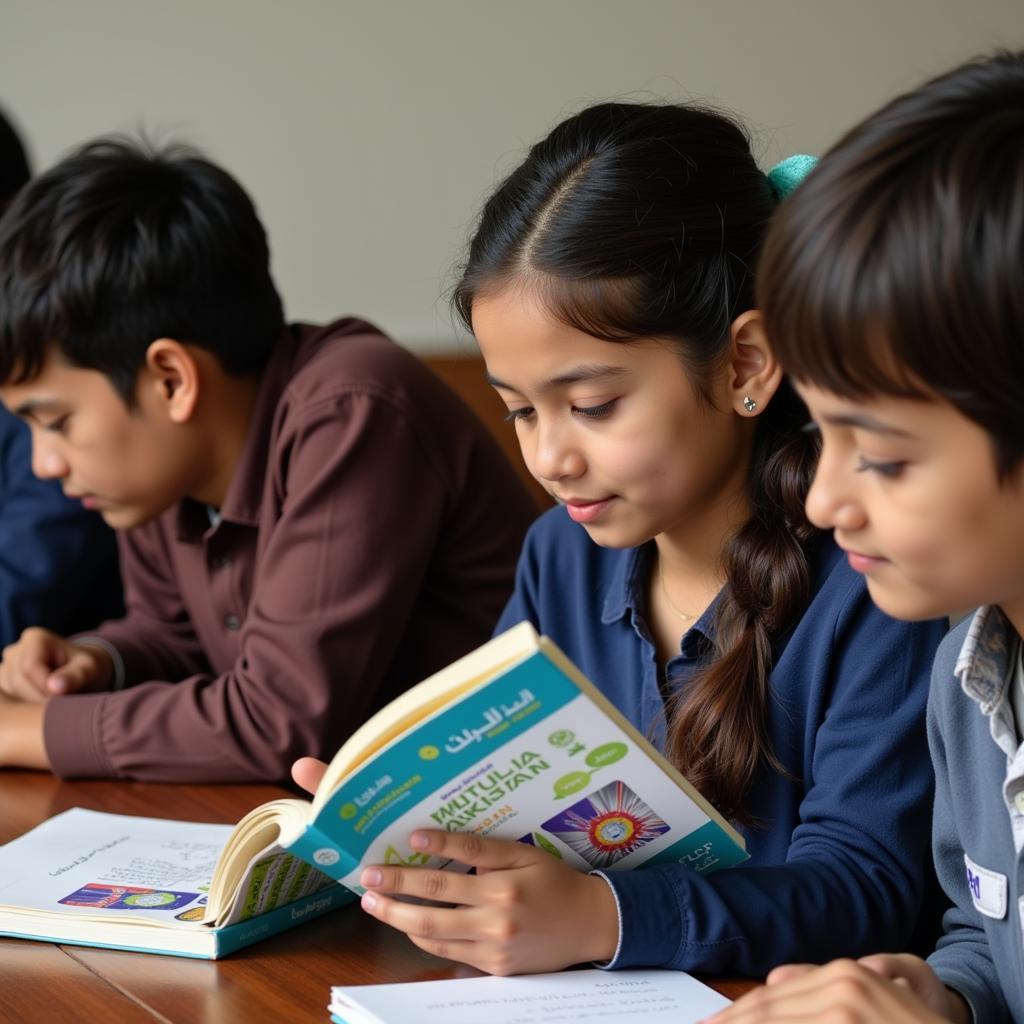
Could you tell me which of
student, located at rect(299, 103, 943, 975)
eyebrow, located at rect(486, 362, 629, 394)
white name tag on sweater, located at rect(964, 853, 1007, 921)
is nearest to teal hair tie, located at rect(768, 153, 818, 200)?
student, located at rect(299, 103, 943, 975)

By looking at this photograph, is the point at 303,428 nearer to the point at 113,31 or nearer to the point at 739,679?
the point at 739,679

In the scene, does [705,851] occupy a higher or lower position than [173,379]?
lower

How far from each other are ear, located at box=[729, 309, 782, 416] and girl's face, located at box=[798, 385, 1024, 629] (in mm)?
330

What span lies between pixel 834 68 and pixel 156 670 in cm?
204

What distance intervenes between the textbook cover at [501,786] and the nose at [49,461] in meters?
0.80

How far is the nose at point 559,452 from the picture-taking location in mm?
1122

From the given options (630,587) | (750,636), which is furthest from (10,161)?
(750,636)

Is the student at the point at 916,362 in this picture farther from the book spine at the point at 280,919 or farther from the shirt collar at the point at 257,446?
the shirt collar at the point at 257,446

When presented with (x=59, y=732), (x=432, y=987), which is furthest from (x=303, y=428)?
(x=432, y=987)

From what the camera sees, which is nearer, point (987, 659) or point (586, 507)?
point (987, 659)

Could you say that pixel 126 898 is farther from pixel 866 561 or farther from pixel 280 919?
pixel 866 561

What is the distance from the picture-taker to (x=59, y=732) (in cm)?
140

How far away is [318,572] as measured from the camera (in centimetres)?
148

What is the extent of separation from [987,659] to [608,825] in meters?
0.27
